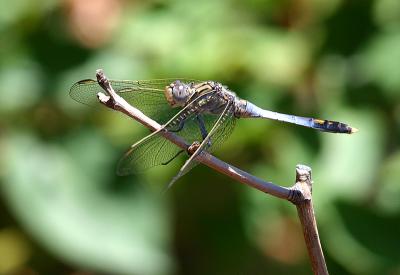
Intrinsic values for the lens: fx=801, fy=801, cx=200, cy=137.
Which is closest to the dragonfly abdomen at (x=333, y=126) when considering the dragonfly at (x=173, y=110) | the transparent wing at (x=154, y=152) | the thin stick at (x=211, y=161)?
the dragonfly at (x=173, y=110)

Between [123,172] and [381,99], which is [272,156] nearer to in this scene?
[381,99]

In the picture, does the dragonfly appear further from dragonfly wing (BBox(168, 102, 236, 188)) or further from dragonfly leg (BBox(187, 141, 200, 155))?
dragonfly leg (BBox(187, 141, 200, 155))

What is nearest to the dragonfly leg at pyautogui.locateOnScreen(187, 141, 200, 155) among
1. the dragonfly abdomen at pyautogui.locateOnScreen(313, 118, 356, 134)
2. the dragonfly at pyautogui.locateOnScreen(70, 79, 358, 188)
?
the dragonfly at pyautogui.locateOnScreen(70, 79, 358, 188)

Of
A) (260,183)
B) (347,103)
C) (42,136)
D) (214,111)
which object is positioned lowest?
(260,183)

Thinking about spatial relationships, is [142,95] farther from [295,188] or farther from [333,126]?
[295,188]

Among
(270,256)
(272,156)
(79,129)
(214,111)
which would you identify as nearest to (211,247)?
(270,256)
